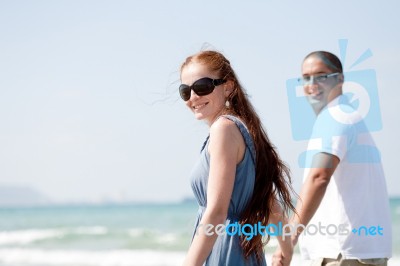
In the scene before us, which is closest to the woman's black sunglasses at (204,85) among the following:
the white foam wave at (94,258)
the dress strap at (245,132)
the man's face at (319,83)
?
the dress strap at (245,132)

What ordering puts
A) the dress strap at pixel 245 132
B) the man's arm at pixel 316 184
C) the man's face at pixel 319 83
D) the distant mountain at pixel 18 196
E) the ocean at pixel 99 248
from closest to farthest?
the dress strap at pixel 245 132 < the man's arm at pixel 316 184 < the man's face at pixel 319 83 < the ocean at pixel 99 248 < the distant mountain at pixel 18 196

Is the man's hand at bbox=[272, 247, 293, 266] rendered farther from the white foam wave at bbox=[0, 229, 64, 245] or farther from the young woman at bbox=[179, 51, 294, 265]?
the white foam wave at bbox=[0, 229, 64, 245]

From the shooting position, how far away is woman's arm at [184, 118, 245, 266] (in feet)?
7.84

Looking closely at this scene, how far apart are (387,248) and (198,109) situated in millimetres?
1110

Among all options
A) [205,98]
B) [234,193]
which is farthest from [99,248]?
[234,193]

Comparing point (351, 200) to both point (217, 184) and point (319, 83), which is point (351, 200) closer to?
point (319, 83)

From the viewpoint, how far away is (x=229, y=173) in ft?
8.00

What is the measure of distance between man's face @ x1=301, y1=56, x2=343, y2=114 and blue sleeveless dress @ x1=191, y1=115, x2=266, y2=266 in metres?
0.91

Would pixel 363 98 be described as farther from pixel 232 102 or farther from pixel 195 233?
pixel 195 233

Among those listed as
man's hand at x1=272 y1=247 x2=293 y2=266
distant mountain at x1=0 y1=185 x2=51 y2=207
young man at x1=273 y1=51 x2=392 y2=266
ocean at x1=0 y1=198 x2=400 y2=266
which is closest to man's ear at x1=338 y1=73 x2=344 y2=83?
young man at x1=273 y1=51 x2=392 y2=266

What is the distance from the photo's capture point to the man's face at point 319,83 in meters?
3.35

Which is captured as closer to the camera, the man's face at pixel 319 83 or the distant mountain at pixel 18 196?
the man's face at pixel 319 83

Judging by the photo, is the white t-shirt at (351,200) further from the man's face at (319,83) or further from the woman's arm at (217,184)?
the woman's arm at (217,184)

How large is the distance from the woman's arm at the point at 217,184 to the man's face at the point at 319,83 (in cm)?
100
